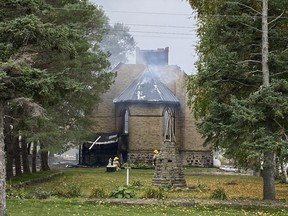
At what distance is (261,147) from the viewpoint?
13.0m

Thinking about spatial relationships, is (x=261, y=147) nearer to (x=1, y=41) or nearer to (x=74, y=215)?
(x=74, y=215)

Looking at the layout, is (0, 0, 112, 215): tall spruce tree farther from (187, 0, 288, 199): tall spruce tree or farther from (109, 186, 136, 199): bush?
(187, 0, 288, 199): tall spruce tree

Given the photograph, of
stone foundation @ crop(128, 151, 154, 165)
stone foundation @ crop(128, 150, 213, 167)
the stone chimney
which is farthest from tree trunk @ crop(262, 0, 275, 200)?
the stone chimney

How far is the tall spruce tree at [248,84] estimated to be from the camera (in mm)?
13336

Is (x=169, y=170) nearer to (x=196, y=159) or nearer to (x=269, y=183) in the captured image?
(x=269, y=183)

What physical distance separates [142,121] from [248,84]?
25.9m

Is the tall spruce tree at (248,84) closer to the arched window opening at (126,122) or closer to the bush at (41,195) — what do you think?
the bush at (41,195)

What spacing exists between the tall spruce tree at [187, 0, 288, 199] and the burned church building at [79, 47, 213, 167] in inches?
948

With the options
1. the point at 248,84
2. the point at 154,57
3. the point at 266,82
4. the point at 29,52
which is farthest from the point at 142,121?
the point at 29,52

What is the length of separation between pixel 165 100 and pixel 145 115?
2.32 meters

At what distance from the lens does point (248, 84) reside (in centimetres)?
1560

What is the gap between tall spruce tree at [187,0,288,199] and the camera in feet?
43.8

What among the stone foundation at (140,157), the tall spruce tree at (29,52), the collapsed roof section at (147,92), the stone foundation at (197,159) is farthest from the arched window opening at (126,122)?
the tall spruce tree at (29,52)

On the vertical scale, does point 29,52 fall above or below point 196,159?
above
